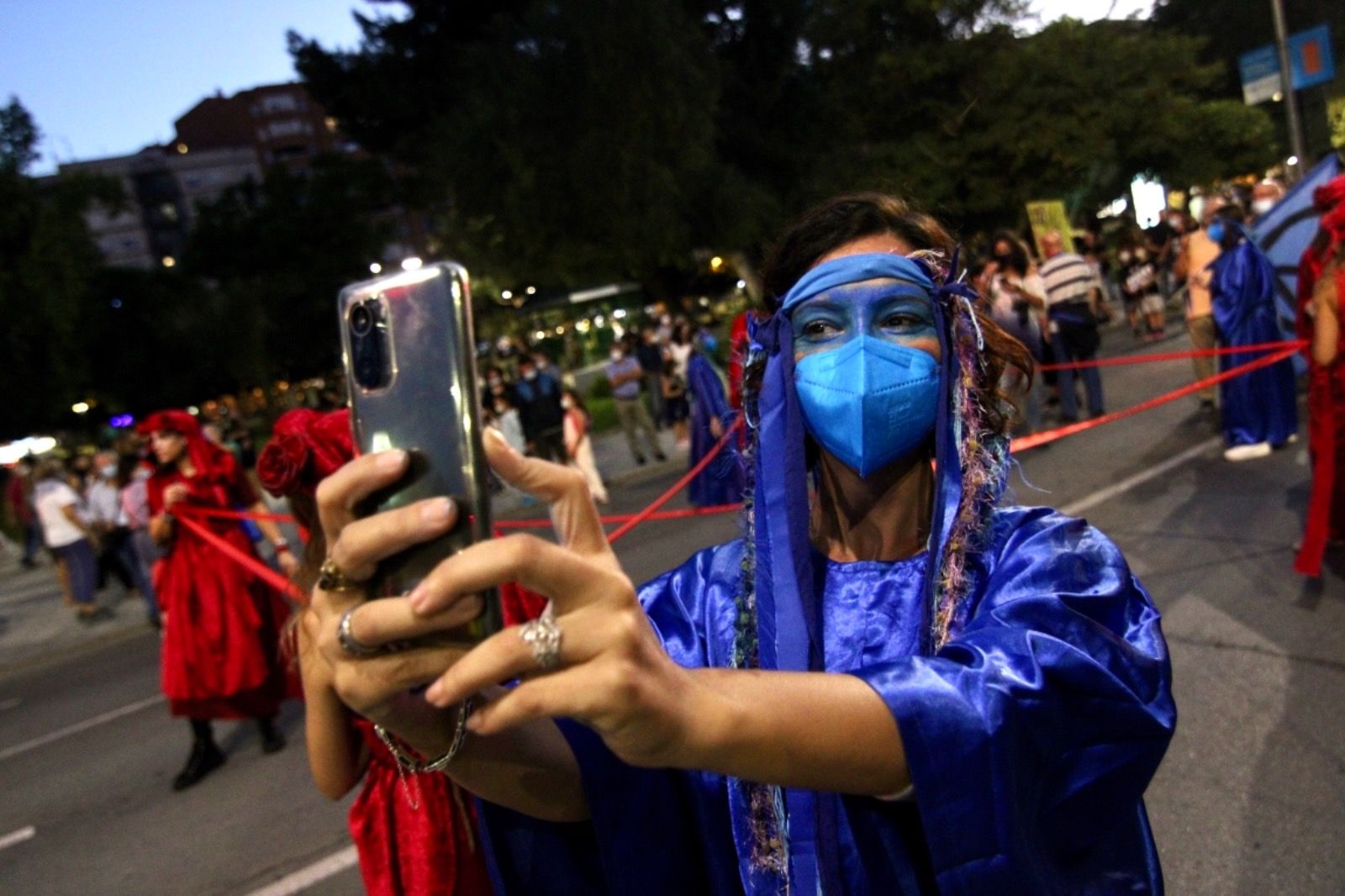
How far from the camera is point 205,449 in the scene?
4.89 meters

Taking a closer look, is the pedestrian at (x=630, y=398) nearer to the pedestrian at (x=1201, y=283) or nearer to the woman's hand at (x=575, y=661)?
the pedestrian at (x=1201, y=283)

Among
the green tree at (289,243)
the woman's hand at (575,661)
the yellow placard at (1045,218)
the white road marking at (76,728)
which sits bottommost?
the white road marking at (76,728)

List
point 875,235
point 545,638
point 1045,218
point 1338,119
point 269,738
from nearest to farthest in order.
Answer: point 545,638, point 875,235, point 269,738, point 1045,218, point 1338,119

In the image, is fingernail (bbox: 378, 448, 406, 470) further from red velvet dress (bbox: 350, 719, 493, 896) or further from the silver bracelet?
red velvet dress (bbox: 350, 719, 493, 896)

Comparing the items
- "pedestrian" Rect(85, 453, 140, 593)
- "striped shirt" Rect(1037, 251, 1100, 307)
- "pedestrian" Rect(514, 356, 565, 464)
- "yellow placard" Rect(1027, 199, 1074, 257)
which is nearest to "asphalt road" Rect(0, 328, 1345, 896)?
"striped shirt" Rect(1037, 251, 1100, 307)

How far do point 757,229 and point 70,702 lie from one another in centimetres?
1376

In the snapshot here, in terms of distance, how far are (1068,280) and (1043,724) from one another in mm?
8622

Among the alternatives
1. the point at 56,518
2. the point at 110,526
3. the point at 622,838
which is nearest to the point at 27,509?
the point at 110,526

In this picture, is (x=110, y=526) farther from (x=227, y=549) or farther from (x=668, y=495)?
(x=668, y=495)

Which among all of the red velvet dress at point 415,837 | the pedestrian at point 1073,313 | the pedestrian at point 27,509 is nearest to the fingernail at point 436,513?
the red velvet dress at point 415,837

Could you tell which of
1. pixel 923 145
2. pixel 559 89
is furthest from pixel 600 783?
pixel 923 145

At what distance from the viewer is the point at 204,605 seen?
4633mm

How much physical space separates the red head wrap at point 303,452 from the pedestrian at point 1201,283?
734cm

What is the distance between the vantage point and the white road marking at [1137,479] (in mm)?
6266
